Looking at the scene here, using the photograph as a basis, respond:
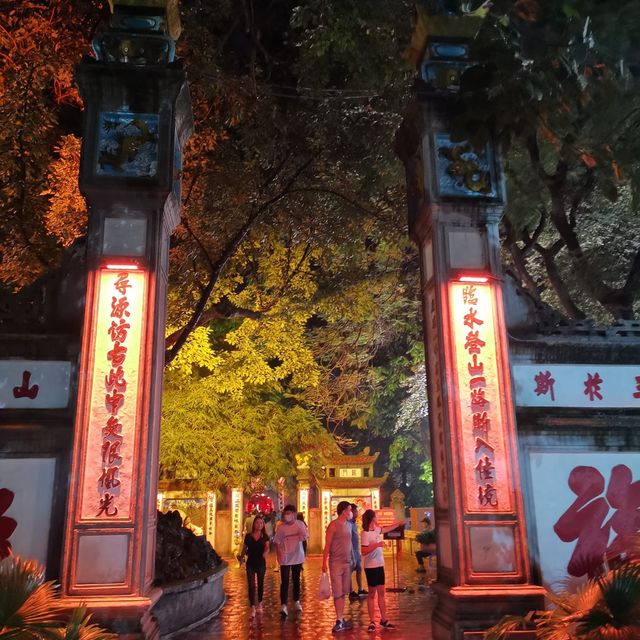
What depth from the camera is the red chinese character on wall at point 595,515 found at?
5672 mm

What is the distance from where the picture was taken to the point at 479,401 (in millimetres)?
5629

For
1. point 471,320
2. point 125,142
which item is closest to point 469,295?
point 471,320

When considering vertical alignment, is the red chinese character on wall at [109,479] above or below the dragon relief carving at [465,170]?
below

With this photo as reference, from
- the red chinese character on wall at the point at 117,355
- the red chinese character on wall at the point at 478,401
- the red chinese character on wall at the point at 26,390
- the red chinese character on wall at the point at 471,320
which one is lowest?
the red chinese character on wall at the point at 478,401

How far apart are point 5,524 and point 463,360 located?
418 cm

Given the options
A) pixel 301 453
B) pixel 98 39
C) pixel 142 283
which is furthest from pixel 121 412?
pixel 301 453

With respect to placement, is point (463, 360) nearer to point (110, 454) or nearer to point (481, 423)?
point (481, 423)

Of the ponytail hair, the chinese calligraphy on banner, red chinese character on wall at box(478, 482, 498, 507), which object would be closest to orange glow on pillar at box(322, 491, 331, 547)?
the ponytail hair

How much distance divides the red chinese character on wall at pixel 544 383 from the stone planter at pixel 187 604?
4.46 m

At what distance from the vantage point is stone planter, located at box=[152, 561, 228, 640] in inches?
276

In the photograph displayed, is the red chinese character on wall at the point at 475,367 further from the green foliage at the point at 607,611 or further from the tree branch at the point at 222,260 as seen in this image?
the tree branch at the point at 222,260

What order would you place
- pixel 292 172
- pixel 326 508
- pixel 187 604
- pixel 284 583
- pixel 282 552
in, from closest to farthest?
pixel 187 604 → pixel 284 583 → pixel 282 552 → pixel 292 172 → pixel 326 508

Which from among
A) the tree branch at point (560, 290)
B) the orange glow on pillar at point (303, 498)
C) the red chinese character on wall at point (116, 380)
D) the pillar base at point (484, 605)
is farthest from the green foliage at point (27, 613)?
the orange glow on pillar at point (303, 498)

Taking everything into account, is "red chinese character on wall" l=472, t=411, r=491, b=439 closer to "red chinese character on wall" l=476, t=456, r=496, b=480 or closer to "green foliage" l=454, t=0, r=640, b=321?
"red chinese character on wall" l=476, t=456, r=496, b=480
